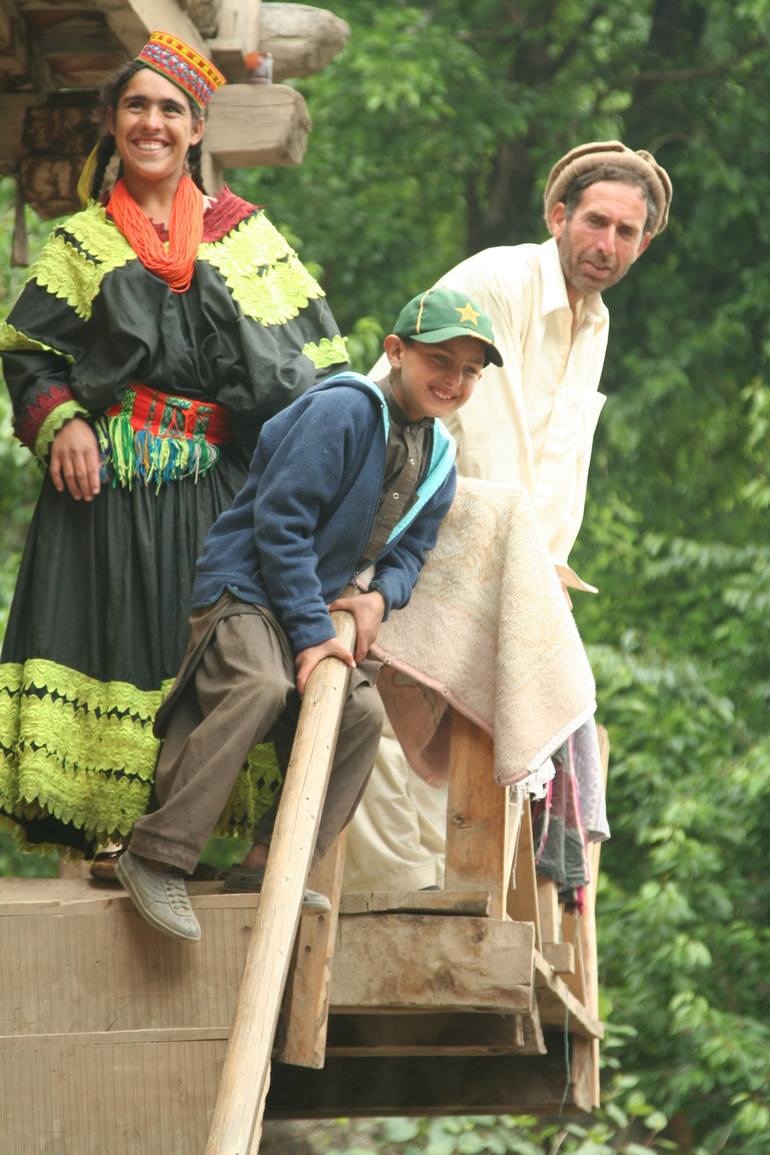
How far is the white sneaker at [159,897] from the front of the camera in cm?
353

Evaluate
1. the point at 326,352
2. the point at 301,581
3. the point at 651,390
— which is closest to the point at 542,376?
the point at 326,352

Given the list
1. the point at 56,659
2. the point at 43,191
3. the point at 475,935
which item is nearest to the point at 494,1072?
the point at 475,935

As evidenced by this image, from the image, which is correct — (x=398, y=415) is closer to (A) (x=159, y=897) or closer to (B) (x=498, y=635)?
(B) (x=498, y=635)

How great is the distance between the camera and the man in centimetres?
504

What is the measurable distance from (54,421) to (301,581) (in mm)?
893

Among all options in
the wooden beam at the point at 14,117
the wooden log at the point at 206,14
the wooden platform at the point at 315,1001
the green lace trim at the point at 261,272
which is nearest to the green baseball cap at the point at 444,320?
the green lace trim at the point at 261,272

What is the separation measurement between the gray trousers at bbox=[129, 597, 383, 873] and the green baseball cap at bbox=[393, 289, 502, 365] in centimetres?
65

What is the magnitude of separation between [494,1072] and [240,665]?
2.40 m

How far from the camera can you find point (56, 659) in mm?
4336

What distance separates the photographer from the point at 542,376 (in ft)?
17.6

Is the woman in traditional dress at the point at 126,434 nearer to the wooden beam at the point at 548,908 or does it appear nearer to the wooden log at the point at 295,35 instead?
the wooden beam at the point at 548,908

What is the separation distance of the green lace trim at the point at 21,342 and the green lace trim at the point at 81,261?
0.10m

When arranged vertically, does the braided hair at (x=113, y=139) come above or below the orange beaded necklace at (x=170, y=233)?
above

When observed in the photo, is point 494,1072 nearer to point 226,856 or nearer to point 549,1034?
point 549,1034
